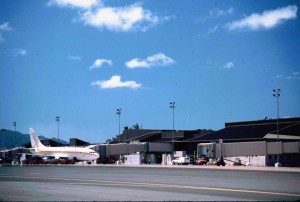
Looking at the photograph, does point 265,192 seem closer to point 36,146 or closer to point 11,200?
point 11,200

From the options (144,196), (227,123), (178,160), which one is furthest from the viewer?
(227,123)

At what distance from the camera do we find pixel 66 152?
128m

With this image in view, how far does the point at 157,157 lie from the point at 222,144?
2838cm

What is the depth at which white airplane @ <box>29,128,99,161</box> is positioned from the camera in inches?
4756

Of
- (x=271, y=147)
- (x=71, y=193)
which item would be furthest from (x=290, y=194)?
(x=271, y=147)

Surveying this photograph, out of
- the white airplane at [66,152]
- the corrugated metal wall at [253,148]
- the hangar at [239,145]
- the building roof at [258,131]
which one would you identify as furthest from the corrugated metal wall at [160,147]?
the corrugated metal wall at [253,148]

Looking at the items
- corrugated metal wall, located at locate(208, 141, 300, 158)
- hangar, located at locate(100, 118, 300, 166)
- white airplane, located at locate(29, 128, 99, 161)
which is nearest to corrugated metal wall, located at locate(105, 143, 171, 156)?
hangar, located at locate(100, 118, 300, 166)

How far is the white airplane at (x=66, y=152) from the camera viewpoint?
121m

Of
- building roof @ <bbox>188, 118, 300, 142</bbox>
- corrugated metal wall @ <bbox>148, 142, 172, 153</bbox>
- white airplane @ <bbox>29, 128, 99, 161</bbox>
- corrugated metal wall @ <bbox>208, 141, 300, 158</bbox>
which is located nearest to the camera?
corrugated metal wall @ <bbox>208, 141, 300, 158</bbox>

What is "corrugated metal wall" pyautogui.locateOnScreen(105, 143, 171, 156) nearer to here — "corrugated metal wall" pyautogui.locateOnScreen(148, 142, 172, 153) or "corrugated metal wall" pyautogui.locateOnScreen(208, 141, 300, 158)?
"corrugated metal wall" pyautogui.locateOnScreen(148, 142, 172, 153)

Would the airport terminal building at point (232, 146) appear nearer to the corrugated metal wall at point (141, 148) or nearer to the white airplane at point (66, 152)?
the corrugated metal wall at point (141, 148)

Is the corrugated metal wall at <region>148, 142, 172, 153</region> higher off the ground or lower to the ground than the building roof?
lower

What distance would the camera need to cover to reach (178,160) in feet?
322

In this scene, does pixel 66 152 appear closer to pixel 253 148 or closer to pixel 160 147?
pixel 160 147
